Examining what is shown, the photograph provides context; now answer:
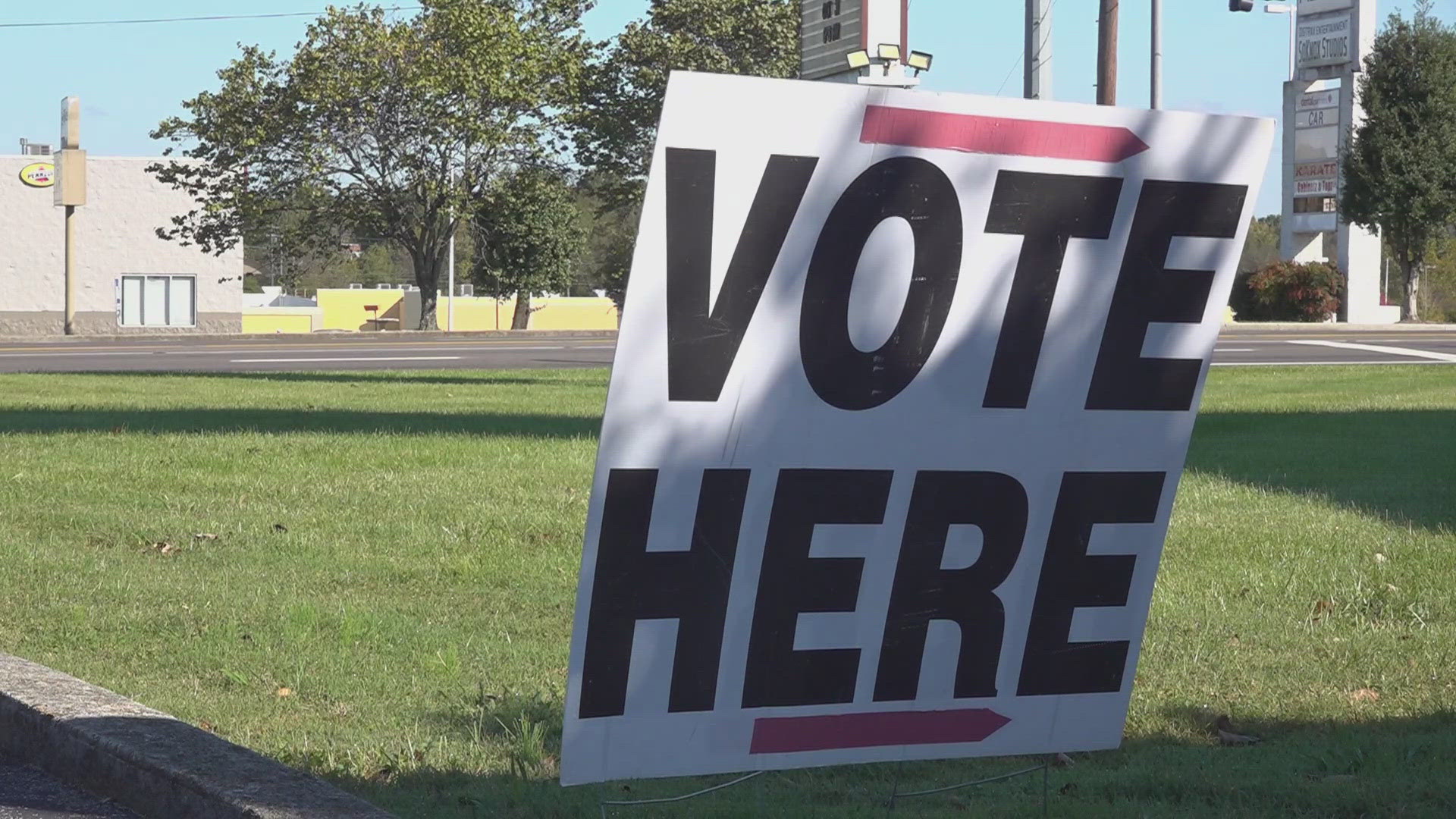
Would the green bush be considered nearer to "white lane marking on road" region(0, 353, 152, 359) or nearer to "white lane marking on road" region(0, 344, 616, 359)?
"white lane marking on road" region(0, 344, 616, 359)

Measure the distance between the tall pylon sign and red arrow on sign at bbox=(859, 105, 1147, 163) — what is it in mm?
45646

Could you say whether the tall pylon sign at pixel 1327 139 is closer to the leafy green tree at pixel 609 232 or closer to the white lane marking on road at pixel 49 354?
the leafy green tree at pixel 609 232

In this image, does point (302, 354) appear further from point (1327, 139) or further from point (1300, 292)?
point (1327, 139)

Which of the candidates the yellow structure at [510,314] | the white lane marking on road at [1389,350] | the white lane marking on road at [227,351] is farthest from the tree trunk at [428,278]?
the white lane marking on road at [1389,350]

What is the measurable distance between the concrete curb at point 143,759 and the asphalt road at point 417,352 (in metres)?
16.9

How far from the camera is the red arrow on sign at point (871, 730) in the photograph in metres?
2.76

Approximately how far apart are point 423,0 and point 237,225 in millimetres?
7700

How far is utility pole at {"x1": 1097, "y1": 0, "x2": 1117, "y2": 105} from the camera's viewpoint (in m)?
18.7

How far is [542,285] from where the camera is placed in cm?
5181

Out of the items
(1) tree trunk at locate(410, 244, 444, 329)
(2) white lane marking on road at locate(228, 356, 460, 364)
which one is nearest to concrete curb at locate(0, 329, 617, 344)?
(1) tree trunk at locate(410, 244, 444, 329)

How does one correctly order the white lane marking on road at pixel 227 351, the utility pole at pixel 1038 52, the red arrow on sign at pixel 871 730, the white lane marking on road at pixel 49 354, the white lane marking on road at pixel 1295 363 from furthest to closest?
the white lane marking on road at pixel 227 351 < the white lane marking on road at pixel 49 354 < the white lane marking on road at pixel 1295 363 < the utility pole at pixel 1038 52 < the red arrow on sign at pixel 871 730

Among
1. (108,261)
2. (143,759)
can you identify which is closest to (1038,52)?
(143,759)

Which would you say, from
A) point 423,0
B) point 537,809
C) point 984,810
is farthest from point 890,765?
point 423,0

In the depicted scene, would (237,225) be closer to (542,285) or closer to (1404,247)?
(542,285)
